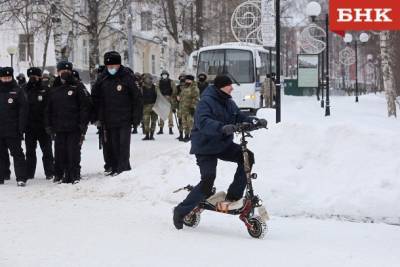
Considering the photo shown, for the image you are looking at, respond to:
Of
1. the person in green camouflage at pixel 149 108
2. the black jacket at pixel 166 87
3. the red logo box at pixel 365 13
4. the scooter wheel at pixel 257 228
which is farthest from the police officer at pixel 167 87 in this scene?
the scooter wheel at pixel 257 228

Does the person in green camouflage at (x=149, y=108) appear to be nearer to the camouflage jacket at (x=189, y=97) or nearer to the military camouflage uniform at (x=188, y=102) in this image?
the military camouflage uniform at (x=188, y=102)

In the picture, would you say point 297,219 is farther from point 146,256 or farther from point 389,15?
point 389,15

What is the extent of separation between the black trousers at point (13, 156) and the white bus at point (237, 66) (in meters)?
17.8

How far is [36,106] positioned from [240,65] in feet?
59.7

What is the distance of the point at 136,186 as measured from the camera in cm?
1084

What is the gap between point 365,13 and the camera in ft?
37.3

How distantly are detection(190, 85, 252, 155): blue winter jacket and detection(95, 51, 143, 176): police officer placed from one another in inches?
172

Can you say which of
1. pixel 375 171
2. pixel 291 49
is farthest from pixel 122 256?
pixel 291 49

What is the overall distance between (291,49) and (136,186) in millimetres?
81620

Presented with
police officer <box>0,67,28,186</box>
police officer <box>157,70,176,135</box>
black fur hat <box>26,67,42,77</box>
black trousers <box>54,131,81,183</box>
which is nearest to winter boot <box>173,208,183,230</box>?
black trousers <box>54,131,81,183</box>

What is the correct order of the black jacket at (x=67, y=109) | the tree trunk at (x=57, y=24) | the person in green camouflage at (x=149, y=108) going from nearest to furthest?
the black jacket at (x=67, y=109)
the person in green camouflage at (x=149, y=108)
the tree trunk at (x=57, y=24)

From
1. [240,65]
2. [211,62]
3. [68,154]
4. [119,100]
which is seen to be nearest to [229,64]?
[240,65]

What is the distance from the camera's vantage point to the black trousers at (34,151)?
12.9 meters

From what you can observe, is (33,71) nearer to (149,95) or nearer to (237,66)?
(149,95)
